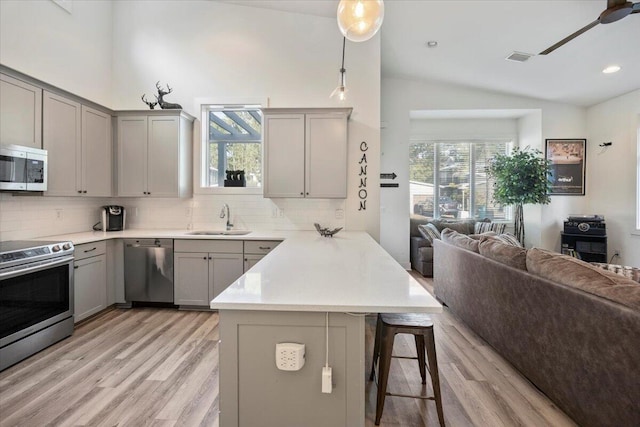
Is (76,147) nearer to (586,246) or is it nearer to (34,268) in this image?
(34,268)

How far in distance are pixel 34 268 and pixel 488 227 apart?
629cm

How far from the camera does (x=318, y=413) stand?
133cm

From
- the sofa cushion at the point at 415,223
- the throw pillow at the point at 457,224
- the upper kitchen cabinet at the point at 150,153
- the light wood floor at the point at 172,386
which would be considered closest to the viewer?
the light wood floor at the point at 172,386

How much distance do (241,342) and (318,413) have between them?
0.45 meters

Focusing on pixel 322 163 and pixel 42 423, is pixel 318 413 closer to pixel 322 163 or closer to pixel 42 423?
pixel 42 423

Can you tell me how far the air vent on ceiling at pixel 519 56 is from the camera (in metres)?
4.21

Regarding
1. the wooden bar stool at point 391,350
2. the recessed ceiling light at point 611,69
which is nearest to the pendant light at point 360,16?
the wooden bar stool at point 391,350

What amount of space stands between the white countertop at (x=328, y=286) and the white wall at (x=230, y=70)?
1.80 meters

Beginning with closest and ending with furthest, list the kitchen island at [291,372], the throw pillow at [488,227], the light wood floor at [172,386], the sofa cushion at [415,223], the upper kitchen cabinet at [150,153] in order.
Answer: the kitchen island at [291,372]
the light wood floor at [172,386]
the upper kitchen cabinet at [150,153]
the throw pillow at [488,227]
the sofa cushion at [415,223]

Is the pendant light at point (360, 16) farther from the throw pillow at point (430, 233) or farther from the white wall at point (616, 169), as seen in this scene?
the white wall at point (616, 169)

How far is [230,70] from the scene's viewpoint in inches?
161

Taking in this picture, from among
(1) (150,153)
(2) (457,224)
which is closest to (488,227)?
(2) (457,224)

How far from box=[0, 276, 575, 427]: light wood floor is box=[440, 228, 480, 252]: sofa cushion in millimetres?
864

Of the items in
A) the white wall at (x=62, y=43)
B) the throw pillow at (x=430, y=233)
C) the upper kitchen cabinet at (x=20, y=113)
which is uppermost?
the white wall at (x=62, y=43)
